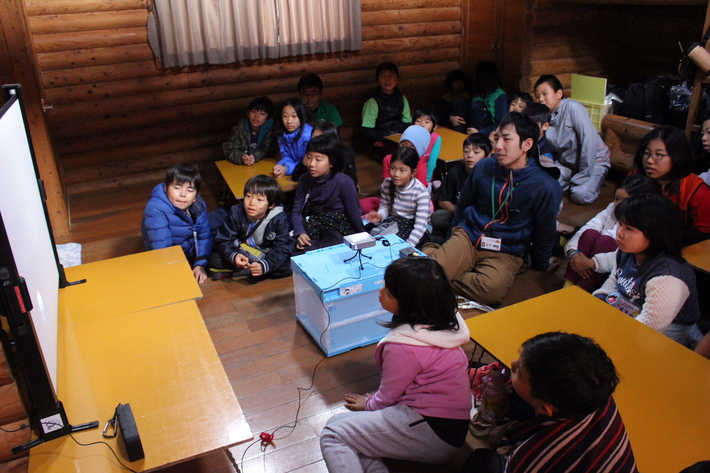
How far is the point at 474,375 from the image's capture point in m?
2.39

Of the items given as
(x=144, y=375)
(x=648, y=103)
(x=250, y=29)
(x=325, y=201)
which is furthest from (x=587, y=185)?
(x=144, y=375)

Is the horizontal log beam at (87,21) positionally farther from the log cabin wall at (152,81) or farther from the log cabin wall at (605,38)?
the log cabin wall at (605,38)

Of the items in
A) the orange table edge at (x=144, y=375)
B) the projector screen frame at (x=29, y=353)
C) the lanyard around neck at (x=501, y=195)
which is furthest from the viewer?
the lanyard around neck at (x=501, y=195)

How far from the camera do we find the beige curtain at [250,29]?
17.1ft

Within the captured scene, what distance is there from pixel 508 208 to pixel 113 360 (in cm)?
243

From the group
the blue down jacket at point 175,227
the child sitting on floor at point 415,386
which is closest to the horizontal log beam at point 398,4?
the blue down jacket at point 175,227

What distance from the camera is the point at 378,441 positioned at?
206 cm

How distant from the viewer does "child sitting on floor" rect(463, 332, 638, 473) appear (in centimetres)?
155

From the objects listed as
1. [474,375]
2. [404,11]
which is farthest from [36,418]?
[404,11]

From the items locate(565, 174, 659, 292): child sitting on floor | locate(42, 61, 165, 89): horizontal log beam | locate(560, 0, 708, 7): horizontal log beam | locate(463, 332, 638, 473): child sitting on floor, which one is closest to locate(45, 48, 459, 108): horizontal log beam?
locate(42, 61, 165, 89): horizontal log beam

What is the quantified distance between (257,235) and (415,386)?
2.05 m

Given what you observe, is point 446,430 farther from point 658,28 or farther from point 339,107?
point 658,28

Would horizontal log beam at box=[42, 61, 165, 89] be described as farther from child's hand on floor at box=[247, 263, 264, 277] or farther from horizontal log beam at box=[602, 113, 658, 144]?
horizontal log beam at box=[602, 113, 658, 144]

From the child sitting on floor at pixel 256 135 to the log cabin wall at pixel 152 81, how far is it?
967 millimetres
